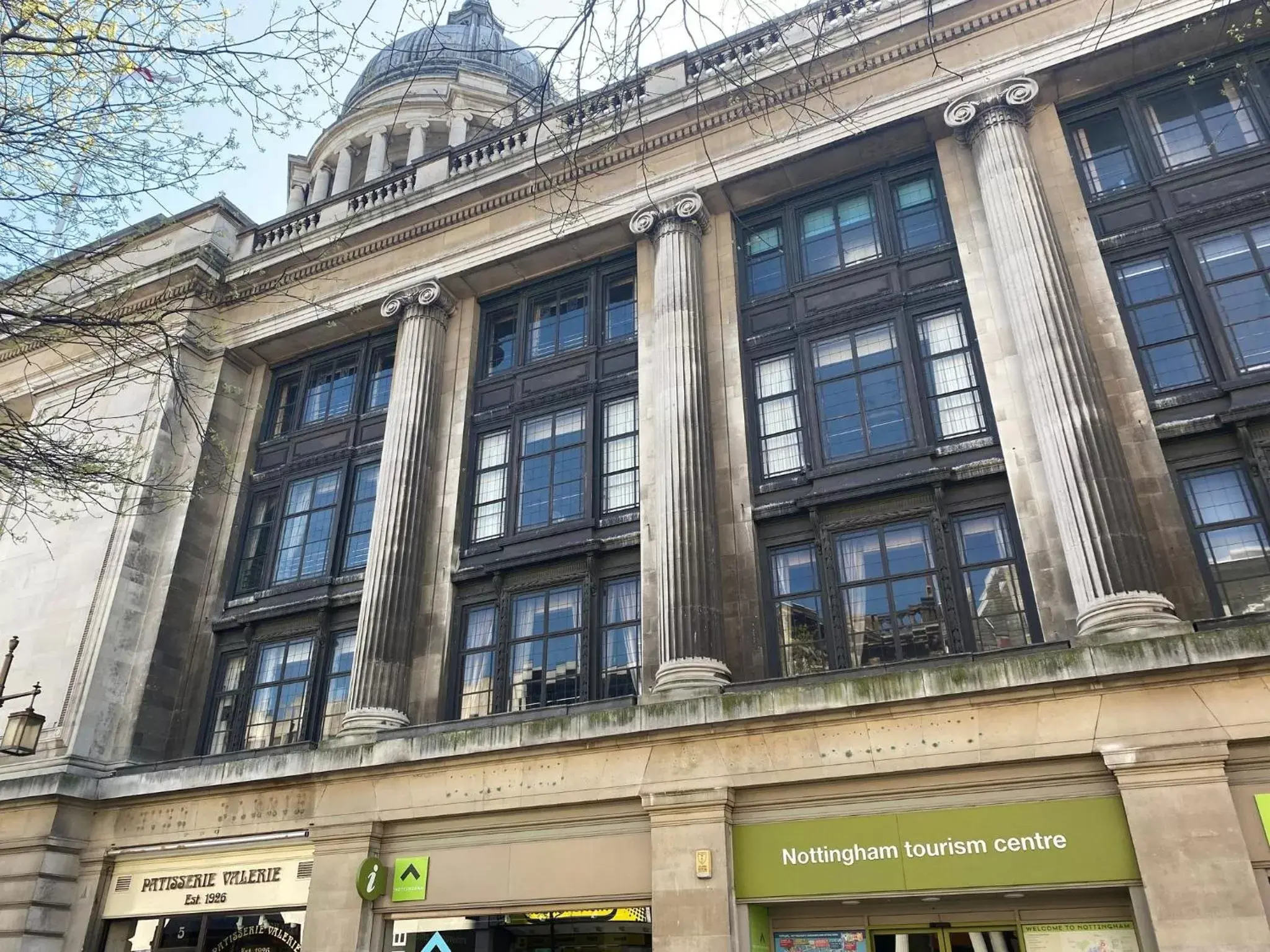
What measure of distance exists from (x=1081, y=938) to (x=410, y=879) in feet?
30.2

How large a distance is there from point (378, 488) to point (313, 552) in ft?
8.63

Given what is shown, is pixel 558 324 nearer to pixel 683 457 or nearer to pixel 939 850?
pixel 683 457

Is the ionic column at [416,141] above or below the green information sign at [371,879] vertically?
above

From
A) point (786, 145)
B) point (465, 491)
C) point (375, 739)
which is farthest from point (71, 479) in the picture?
point (786, 145)

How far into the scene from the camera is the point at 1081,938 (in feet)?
33.6

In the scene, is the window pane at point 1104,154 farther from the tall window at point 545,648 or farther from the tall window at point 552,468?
the tall window at point 545,648

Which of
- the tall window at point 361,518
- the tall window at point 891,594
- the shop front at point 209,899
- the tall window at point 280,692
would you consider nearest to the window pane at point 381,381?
the tall window at point 361,518

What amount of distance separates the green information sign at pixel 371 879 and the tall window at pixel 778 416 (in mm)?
8758

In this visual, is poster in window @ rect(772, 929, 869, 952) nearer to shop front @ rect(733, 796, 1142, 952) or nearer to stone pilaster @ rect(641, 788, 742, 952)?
shop front @ rect(733, 796, 1142, 952)

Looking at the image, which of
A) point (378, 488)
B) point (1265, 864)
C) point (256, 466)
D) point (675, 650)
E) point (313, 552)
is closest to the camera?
point (1265, 864)

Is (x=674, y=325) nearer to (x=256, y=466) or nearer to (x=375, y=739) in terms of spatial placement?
(x=375, y=739)

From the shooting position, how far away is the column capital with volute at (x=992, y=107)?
15125mm

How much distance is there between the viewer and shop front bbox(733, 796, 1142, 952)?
1016 cm

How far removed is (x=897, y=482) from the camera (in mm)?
13914
